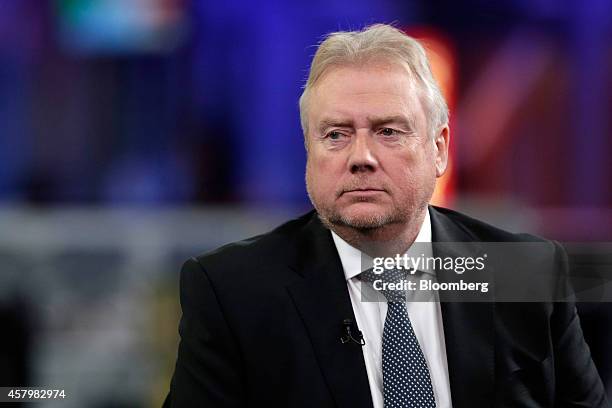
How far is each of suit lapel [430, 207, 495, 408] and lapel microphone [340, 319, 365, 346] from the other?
0.13m

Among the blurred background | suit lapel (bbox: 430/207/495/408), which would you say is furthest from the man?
the blurred background

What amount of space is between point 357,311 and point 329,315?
0.06 m

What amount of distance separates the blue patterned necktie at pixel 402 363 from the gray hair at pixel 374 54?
0.99 feet

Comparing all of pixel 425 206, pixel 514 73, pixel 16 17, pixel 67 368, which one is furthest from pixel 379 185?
pixel 16 17

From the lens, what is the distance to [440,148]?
4.94 feet

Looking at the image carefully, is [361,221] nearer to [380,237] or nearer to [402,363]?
[380,237]

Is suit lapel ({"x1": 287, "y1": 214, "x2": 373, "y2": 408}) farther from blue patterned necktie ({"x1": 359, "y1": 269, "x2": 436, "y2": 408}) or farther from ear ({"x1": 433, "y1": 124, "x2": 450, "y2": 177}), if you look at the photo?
ear ({"x1": 433, "y1": 124, "x2": 450, "y2": 177})

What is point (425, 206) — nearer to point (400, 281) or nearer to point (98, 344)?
point (400, 281)

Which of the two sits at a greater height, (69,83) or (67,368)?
(69,83)

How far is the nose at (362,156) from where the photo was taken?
1.32 meters

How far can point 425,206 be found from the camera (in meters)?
1.46

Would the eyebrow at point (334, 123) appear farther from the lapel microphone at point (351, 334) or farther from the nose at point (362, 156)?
the lapel microphone at point (351, 334)

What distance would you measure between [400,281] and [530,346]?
22cm

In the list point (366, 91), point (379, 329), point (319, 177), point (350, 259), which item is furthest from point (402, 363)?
point (366, 91)
